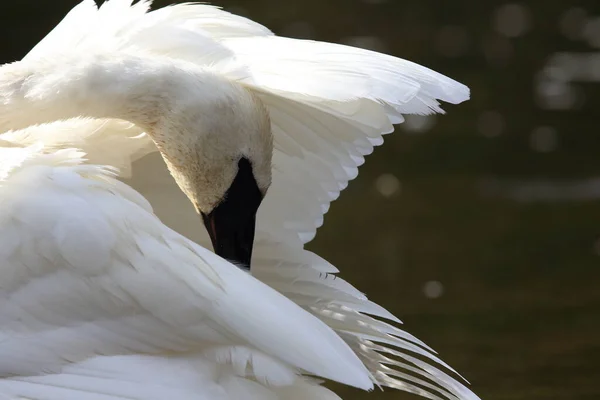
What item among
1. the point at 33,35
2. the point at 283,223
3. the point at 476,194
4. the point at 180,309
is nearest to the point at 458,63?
the point at 476,194

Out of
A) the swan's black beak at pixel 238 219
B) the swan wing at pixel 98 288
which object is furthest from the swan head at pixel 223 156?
the swan wing at pixel 98 288

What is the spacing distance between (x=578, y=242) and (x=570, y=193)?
2.34ft

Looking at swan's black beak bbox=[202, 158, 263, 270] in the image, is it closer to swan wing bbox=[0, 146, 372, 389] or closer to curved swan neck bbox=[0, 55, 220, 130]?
curved swan neck bbox=[0, 55, 220, 130]

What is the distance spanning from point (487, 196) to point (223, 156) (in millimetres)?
3479

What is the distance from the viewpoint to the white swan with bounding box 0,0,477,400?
315 cm

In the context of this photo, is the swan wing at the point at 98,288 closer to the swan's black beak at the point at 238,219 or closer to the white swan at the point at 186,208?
the white swan at the point at 186,208

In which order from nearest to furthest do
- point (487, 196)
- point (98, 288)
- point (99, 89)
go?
point (98, 288) < point (99, 89) < point (487, 196)

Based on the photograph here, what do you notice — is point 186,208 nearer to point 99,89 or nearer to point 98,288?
point 99,89

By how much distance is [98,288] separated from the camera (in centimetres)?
322

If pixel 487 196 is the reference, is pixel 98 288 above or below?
below

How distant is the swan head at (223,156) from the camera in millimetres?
3639

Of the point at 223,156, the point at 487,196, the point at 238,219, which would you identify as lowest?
the point at 238,219

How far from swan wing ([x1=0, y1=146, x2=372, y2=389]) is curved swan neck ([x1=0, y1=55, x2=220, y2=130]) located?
0.46 m

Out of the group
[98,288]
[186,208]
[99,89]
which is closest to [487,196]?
[186,208]
